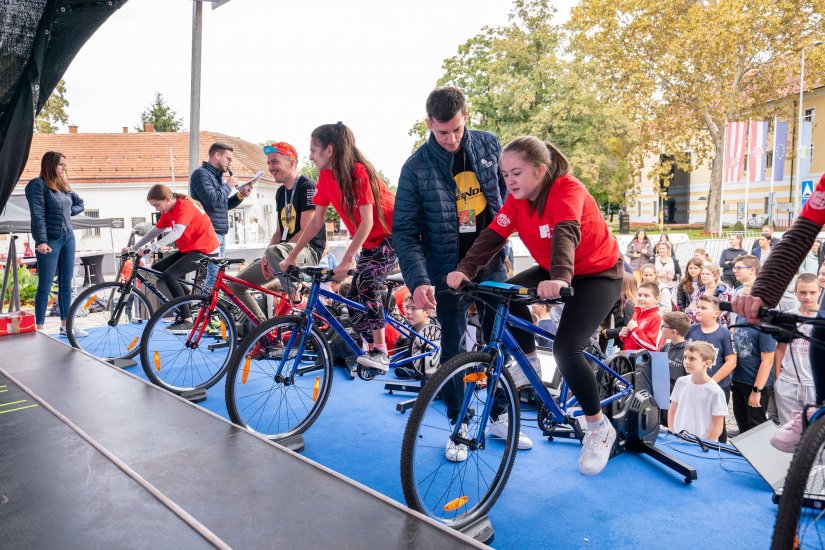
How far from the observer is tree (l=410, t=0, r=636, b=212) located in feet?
74.5

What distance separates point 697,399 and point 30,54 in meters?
4.61

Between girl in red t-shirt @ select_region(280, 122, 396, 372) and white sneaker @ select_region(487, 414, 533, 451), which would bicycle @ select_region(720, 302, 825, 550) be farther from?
girl in red t-shirt @ select_region(280, 122, 396, 372)

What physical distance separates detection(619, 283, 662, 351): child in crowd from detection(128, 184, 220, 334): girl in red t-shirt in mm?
3491

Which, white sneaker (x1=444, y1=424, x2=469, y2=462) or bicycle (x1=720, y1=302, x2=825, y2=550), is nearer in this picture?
bicycle (x1=720, y1=302, x2=825, y2=550)

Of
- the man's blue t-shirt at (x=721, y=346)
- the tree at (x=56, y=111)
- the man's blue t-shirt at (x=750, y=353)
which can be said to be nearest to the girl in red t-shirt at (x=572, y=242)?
the man's blue t-shirt at (x=721, y=346)

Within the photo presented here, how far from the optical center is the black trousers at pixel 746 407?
4527 mm

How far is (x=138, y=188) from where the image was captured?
29.4 meters

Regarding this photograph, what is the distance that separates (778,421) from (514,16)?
22386 mm

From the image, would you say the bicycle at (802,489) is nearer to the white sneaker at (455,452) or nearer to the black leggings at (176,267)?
the white sneaker at (455,452)

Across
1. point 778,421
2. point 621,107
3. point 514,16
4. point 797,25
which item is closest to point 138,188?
point 514,16

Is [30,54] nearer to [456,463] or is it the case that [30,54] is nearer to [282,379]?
[282,379]

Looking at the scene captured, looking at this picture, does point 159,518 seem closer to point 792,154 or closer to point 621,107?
point 621,107

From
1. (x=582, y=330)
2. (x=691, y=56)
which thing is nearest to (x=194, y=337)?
(x=582, y=330)

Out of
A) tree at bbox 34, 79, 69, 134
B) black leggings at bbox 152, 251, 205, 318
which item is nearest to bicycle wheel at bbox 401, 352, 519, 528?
black leggings at bbox 152, 251, 205, 318
